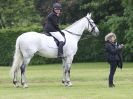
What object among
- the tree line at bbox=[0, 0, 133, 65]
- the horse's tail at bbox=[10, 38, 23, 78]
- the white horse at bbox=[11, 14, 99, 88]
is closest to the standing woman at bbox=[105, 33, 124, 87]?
the white horse at bbox=[11, 14, 99, 88]

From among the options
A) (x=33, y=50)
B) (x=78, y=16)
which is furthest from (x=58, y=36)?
(x=78, y=16)

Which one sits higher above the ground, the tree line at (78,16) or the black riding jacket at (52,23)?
the black riding jacket at (52,23)

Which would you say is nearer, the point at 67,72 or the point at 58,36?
the point at 58,36

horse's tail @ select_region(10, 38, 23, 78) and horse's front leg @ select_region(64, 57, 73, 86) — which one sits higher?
horse's tail @ select_region(10, 38, 23, 78)

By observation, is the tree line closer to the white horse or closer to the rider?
the white horse

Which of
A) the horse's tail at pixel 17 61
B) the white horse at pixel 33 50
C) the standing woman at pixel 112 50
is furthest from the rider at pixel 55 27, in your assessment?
the standing woman at pixel 112 50

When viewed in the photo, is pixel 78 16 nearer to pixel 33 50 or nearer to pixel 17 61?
pixel 33 50

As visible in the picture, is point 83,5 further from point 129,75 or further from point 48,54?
point 48,54

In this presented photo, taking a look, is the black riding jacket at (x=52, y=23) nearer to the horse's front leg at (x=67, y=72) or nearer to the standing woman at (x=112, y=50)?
the horse's front leg at (x=67, y=72)

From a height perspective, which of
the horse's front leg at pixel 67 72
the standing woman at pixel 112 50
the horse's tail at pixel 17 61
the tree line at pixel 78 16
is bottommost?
the tree line at pixel 78 16

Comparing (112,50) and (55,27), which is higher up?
(55,27)

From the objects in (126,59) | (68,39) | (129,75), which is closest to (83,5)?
(126,59)

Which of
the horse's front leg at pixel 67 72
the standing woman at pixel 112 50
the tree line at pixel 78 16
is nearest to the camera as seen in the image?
the standing woman at pixel 112 50

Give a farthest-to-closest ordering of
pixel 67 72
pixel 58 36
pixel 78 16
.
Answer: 1. pixel 78 16
2. pixel 67 72
3. pixel 58 36
